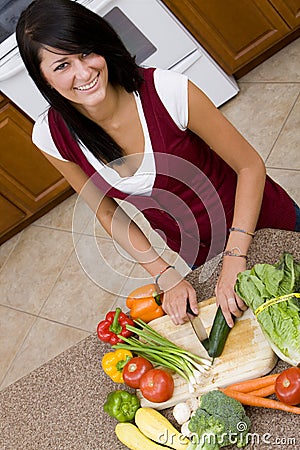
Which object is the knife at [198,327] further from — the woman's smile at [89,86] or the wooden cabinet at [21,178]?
the wooden cabinet at [21,178]

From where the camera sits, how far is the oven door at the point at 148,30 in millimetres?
2832

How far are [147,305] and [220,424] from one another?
39 cm

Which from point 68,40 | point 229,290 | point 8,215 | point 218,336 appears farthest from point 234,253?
point 8,215

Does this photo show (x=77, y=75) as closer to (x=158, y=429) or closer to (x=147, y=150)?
(x=147, y=150)

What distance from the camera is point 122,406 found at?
4.09ft

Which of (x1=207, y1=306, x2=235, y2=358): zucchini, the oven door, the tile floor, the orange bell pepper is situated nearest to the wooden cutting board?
(x1=207, y1=306, x2=235, y2=358): zucchini

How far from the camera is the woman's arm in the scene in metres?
1.26

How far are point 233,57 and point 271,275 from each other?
2.30 meters

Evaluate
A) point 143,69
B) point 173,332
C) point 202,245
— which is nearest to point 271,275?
point 173,332

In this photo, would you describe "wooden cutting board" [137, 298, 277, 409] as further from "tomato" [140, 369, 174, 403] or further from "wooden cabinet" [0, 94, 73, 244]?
"wooden cabinet" [0, 94, 73, 244]

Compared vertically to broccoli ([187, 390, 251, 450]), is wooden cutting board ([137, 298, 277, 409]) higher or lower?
lower

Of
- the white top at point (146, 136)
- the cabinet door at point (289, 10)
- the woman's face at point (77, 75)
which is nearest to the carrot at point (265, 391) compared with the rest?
the white top at point (146, 136)

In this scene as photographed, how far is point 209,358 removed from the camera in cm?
123

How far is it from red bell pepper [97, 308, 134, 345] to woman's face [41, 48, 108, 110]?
49cm
